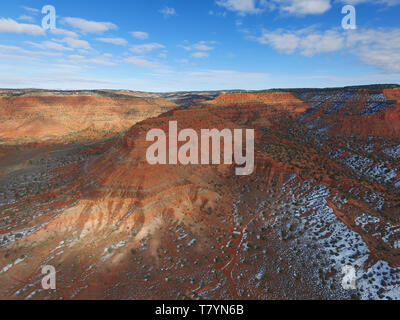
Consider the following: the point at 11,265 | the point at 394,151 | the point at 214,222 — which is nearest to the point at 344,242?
the point at 214,222

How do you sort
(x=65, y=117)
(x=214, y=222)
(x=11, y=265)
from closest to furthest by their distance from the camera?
(x=11, y=265) → (x=214, y=222) → (x=65, y=117)

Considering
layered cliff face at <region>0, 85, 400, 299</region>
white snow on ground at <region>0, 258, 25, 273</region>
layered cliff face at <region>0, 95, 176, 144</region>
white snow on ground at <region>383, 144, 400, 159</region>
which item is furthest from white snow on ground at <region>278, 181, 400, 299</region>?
layered cliff face at <region>0, 95, 176, 144</region>

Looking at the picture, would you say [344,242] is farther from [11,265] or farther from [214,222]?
[11,265]

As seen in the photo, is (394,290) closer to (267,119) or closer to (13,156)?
(267,119)

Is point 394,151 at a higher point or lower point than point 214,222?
higher

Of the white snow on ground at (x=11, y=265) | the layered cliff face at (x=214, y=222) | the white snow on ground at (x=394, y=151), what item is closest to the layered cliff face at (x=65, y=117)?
the layered cliff face at (x=214, y=222)

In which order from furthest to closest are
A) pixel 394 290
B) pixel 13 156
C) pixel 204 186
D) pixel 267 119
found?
pixel 13 156, pixel 267 119, pixel 204 186, pixel 394 290

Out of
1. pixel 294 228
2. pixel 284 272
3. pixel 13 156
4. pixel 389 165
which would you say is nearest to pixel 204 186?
pixel 294 228

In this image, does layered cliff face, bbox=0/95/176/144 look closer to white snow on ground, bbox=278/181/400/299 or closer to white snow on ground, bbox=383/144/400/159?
white snow on ground, bbox=278/181/400/299

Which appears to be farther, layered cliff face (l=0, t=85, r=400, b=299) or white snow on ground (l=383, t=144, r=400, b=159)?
white snow on ground (l=383, t=144, r=400, b=159)
